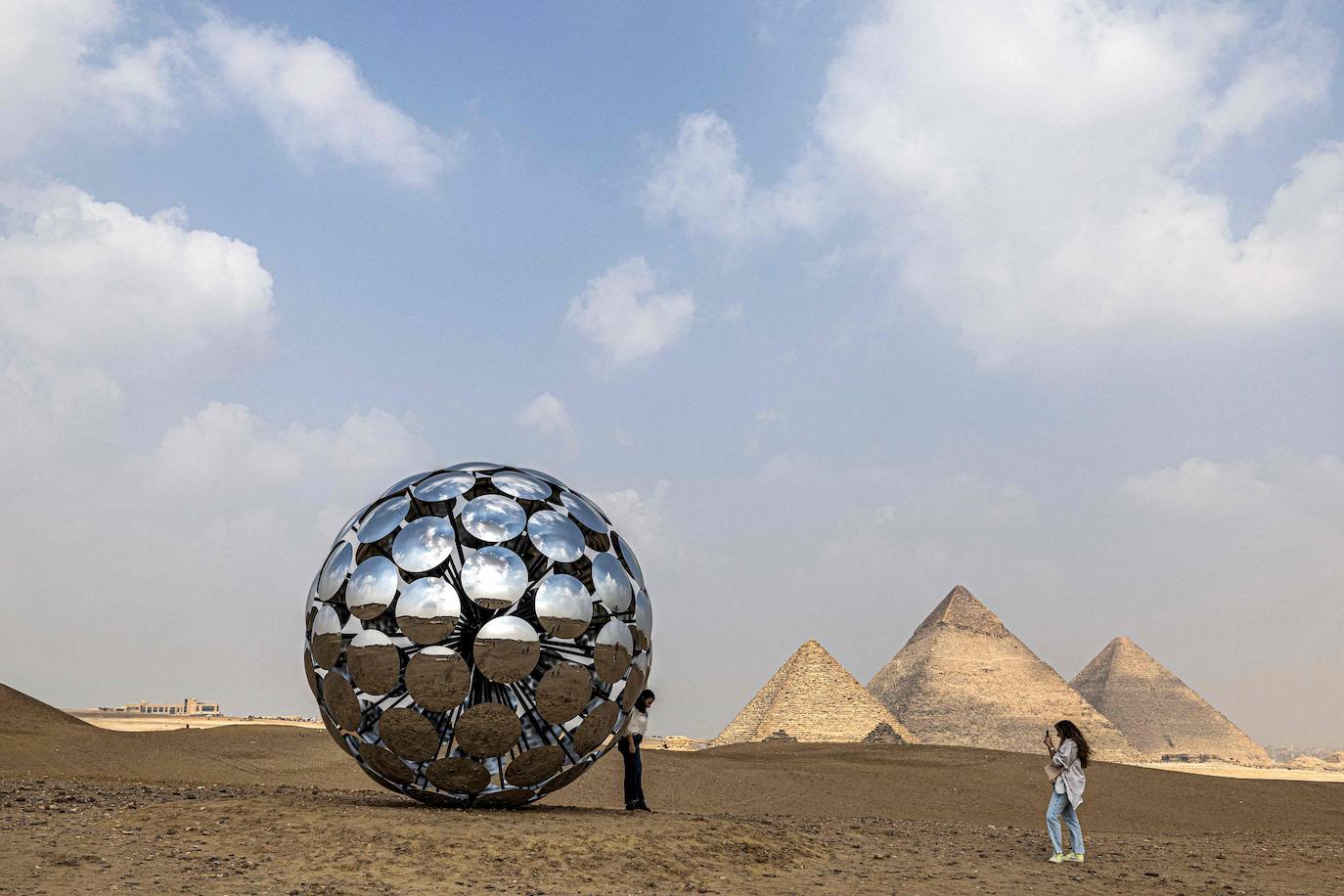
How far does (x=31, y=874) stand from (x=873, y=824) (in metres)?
9.17

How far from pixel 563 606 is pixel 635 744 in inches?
105

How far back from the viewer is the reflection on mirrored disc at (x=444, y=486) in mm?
9633

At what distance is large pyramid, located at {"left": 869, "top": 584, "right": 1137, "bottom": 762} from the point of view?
277ft

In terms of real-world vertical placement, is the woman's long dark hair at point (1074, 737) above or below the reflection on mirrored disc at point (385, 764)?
above

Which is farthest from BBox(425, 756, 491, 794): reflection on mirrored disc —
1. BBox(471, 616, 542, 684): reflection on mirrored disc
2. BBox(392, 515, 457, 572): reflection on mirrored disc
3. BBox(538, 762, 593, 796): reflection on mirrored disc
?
BBox(392, 515, 457, 572): reflection on mirrored disc

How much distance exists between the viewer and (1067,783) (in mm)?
10445

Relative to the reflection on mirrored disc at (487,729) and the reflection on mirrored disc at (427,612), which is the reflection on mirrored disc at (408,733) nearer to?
the reflection on mirrored disc at (487,729)

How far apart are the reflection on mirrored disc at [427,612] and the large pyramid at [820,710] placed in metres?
51.9

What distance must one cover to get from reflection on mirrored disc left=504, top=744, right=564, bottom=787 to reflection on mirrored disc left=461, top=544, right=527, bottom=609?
A: 1.38 m

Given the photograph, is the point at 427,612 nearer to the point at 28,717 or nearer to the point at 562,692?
the point at 562,692

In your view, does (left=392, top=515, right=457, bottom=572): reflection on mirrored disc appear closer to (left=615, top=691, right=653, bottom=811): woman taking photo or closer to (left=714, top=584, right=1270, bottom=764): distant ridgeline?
(left=615, top=691, right=653, bottom=811): woman taking photo

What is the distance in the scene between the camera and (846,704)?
2362 inches

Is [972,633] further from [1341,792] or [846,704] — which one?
[1341,792]

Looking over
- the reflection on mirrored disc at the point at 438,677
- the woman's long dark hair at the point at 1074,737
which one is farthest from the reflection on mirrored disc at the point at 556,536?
the woman's long dark hair at the point at 1074,737
